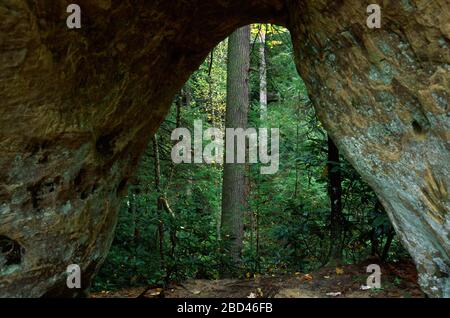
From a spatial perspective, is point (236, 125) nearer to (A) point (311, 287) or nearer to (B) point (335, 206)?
(B) point (335, 206)

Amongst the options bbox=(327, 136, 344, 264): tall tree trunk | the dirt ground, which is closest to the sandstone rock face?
the dirt ground

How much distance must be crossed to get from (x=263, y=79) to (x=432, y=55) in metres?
11.9

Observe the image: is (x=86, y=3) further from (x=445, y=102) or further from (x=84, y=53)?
(x=445, y=102)

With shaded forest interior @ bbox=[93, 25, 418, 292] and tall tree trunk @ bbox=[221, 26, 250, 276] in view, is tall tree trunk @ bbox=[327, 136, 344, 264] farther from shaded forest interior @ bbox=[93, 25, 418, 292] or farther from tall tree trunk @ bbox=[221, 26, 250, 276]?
tall tree trunk @ bbox=[221, 26, 250, 276]

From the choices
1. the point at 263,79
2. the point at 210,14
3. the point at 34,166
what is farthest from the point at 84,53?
the point at 263,79

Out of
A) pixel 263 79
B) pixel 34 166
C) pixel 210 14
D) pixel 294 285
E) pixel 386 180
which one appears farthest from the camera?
pixel 263 79

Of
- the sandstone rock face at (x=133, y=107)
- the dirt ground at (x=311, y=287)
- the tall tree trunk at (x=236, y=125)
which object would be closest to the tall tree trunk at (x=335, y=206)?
the dirt ground at (x=311, y=287)

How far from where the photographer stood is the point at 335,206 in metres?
6.79

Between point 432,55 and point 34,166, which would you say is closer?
point 432,55

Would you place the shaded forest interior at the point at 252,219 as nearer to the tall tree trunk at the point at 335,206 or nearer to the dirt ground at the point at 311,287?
the tall tree trunk at the point at 335,206

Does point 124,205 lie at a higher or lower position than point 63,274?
higher

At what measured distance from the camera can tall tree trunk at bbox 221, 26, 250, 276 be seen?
8.70 meters

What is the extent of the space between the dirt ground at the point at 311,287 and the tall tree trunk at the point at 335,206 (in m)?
0.57

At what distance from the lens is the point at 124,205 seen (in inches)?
314
